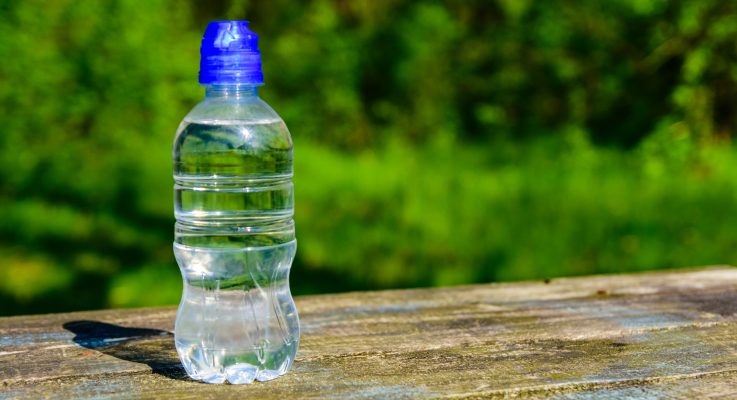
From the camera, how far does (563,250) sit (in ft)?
16.1

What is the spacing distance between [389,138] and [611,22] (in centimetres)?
163

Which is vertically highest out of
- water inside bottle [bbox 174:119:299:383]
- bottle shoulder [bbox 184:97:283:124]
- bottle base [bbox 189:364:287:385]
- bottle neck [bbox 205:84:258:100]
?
bottle neck [bbox 205:84:258:100]

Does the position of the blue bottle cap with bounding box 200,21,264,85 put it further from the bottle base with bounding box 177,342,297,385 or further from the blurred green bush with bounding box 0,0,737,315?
the blurred green bush with bounding box 0,0,737,315

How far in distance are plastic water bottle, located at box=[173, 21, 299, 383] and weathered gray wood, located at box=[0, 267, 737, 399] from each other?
8 centimetres

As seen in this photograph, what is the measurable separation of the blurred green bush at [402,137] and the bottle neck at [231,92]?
2626 millimetres

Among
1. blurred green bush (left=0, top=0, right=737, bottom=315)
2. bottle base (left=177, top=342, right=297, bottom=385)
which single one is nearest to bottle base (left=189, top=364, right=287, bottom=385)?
bottle base (left=177, top=342, right=297, bottom=385)

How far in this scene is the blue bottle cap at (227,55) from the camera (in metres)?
1.67

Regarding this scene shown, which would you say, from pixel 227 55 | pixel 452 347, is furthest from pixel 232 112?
pixel 452 347

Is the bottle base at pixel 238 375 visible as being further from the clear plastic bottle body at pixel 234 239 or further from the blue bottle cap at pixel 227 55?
the blue bottle cap at pixel 227 55

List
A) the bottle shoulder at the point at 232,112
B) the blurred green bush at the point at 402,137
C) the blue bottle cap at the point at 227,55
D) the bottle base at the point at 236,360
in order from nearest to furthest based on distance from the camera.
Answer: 1. the blue bottle cap at the point at 227,55
2. the bottle base at the point at 236,360
3. the bottle shoulder at the point at 232,112
4. the blurred green bush at the point at 402,137

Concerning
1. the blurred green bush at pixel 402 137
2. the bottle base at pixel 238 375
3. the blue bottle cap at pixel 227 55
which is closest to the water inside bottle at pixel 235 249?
the bottle base at pixel 238 375

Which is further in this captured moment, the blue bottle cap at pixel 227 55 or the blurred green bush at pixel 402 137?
the blurred green bush at pixel 402 137

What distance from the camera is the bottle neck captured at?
1811mm

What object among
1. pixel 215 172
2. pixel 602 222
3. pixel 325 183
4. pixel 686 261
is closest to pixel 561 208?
pixel 602 222
